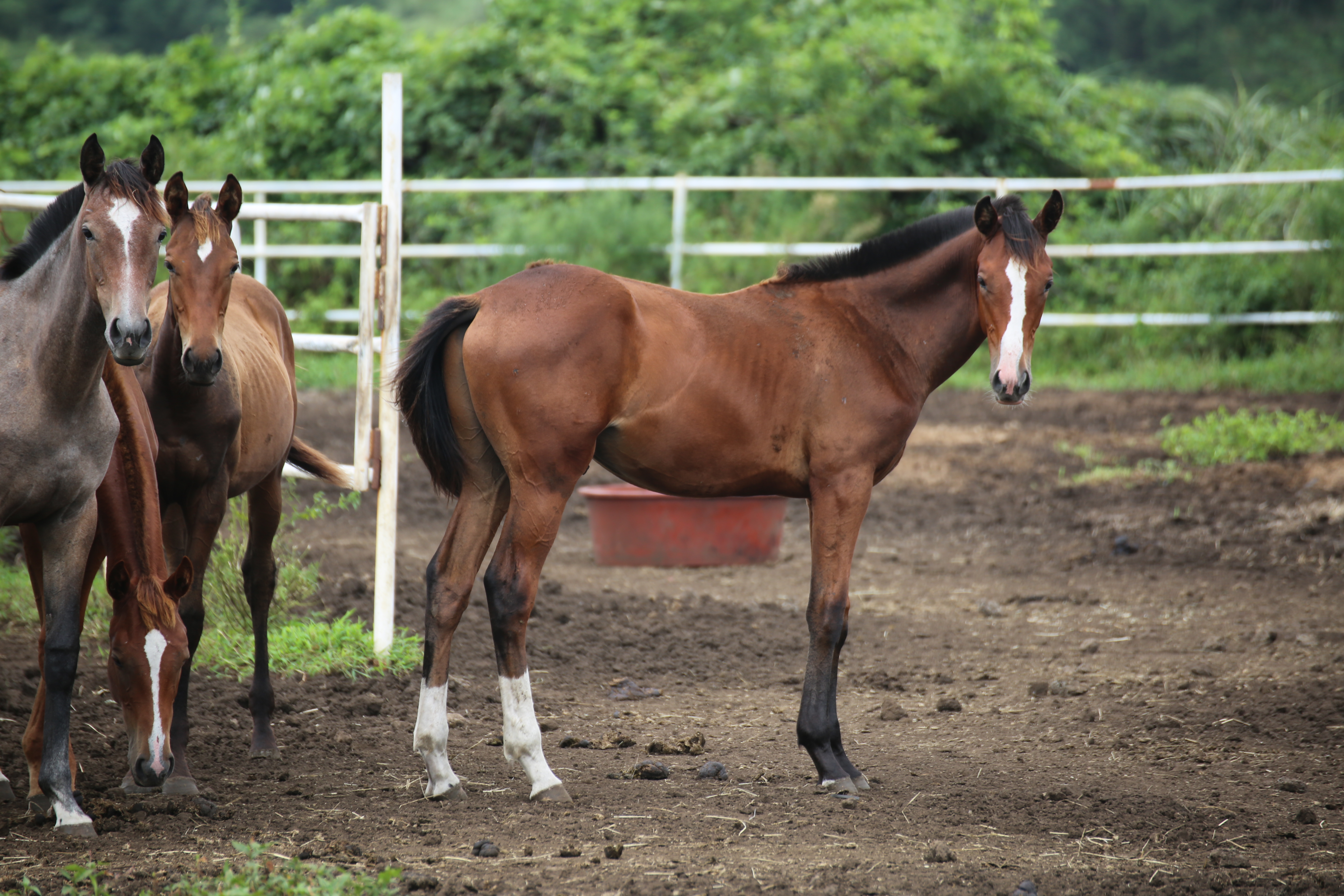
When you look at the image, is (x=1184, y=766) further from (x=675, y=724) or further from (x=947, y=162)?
(x=947, y=162)

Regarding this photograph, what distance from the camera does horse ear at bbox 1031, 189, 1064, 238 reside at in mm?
3955

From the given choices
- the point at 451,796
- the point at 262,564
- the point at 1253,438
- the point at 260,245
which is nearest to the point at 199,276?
the point at 262,564

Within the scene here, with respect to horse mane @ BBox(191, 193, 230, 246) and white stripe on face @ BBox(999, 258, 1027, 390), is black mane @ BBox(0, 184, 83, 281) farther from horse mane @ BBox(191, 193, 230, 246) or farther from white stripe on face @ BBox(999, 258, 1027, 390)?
white stripe on face @ BBox(999, 258, 1027, 390)

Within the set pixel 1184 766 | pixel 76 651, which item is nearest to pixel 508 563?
pixel 76 651

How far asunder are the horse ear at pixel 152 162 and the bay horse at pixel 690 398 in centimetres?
89

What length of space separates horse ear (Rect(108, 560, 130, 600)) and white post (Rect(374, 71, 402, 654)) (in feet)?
5.45

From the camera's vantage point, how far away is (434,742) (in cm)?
368

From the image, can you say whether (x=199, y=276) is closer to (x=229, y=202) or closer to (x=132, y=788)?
(x=229, y=202)

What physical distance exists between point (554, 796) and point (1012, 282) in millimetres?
2203

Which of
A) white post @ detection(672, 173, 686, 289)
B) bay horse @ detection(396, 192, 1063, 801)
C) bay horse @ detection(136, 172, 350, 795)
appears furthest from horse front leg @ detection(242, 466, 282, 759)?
white post @ detection(672, 173, 686, 289)

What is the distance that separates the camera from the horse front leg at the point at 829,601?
3.85 metres

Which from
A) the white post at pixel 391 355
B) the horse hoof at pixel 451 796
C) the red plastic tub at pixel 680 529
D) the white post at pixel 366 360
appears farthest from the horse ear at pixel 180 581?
the red plastic tub at pixel 680 529

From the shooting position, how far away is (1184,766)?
13.5ft

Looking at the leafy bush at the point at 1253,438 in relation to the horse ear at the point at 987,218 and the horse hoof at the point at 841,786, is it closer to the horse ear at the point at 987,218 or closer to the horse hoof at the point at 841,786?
the horse ear at the point at 987,218
